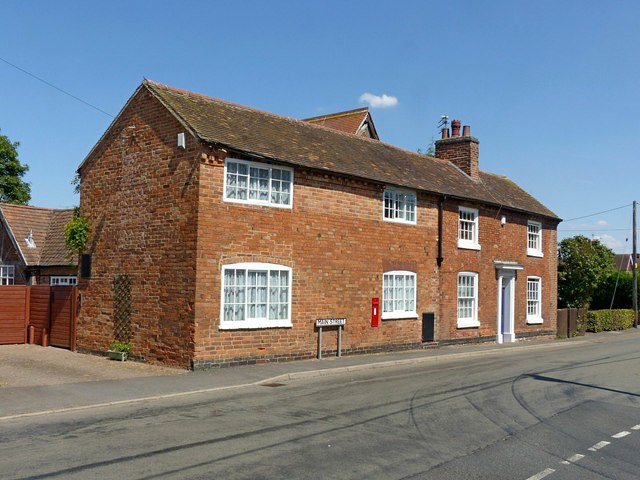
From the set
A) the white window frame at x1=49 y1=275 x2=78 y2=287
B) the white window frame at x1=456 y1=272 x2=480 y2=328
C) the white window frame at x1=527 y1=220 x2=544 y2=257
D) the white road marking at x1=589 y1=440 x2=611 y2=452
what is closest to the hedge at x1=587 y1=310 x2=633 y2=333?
the white window frame at x1=527 y1=220 x2=544 y2=257

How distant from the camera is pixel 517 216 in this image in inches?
1065

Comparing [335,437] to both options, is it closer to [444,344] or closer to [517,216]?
[444,344]

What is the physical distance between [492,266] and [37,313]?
1678 cm

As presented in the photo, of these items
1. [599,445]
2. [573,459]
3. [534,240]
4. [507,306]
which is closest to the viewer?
[573,459]

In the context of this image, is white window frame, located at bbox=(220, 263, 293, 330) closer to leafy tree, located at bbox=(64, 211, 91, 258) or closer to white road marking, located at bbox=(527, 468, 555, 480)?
leafy tree, located at bbox=(64, 211, 91, 258)

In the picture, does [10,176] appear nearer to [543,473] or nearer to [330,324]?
[330,324]

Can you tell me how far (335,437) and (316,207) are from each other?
398 inches

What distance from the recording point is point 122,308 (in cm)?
1736

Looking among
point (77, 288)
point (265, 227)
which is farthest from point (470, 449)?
point (77, 288)

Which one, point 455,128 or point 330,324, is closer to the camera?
point 330,324

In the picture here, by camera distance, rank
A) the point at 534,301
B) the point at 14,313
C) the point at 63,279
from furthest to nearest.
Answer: the point at 534,301, the point at 63,279, the point at 14,313

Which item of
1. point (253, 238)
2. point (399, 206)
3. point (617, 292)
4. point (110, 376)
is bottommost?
point (110, 376)

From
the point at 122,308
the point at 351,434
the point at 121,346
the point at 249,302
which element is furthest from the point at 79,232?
the point at 351,434

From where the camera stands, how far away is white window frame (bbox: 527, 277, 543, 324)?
2794 centimetres
